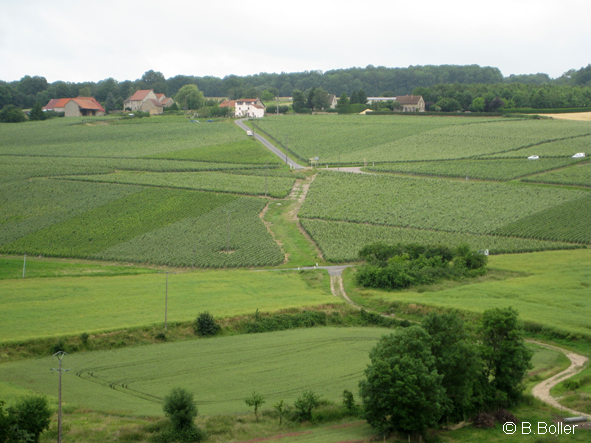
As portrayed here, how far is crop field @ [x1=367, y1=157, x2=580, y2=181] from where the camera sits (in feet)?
301

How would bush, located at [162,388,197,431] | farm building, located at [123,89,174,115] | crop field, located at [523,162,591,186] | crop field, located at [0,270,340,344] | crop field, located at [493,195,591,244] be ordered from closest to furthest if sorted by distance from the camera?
1. bush, located at [162,388,197,431]
2. crop field, located at [0,270,340,344]
3. crop field, located at [493,195,591,244]
4. crop field, located at [523,162,591,186]
5. farm building, located at [123,89,174,115]

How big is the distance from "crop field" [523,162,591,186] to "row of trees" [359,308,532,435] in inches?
2305

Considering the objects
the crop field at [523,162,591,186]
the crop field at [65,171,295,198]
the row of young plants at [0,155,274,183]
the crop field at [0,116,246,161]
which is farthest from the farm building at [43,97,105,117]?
the crop field at [523,162,591,186]

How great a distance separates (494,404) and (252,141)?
99573 mm

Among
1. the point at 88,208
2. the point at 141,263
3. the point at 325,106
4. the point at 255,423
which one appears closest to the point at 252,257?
the point at 141,263

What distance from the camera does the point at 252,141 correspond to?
126m

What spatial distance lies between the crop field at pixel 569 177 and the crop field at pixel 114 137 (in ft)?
190

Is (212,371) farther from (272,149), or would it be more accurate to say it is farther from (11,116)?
(11,116)

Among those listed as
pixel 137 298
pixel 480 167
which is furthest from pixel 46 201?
pixel 480 167

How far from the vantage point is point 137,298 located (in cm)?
4984

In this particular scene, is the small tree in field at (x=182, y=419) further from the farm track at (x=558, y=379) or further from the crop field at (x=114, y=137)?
the crop field at (x=114, y=137)

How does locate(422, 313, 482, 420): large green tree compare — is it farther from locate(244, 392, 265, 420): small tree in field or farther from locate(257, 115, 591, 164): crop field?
locate(257, 115, 591, 164): crop field

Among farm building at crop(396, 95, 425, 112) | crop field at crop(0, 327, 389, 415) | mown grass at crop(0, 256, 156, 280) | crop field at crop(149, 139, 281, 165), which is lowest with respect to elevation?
crop field at crop(0, 327, 389, 415)

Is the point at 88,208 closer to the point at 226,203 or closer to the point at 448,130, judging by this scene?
the point at 226,203
